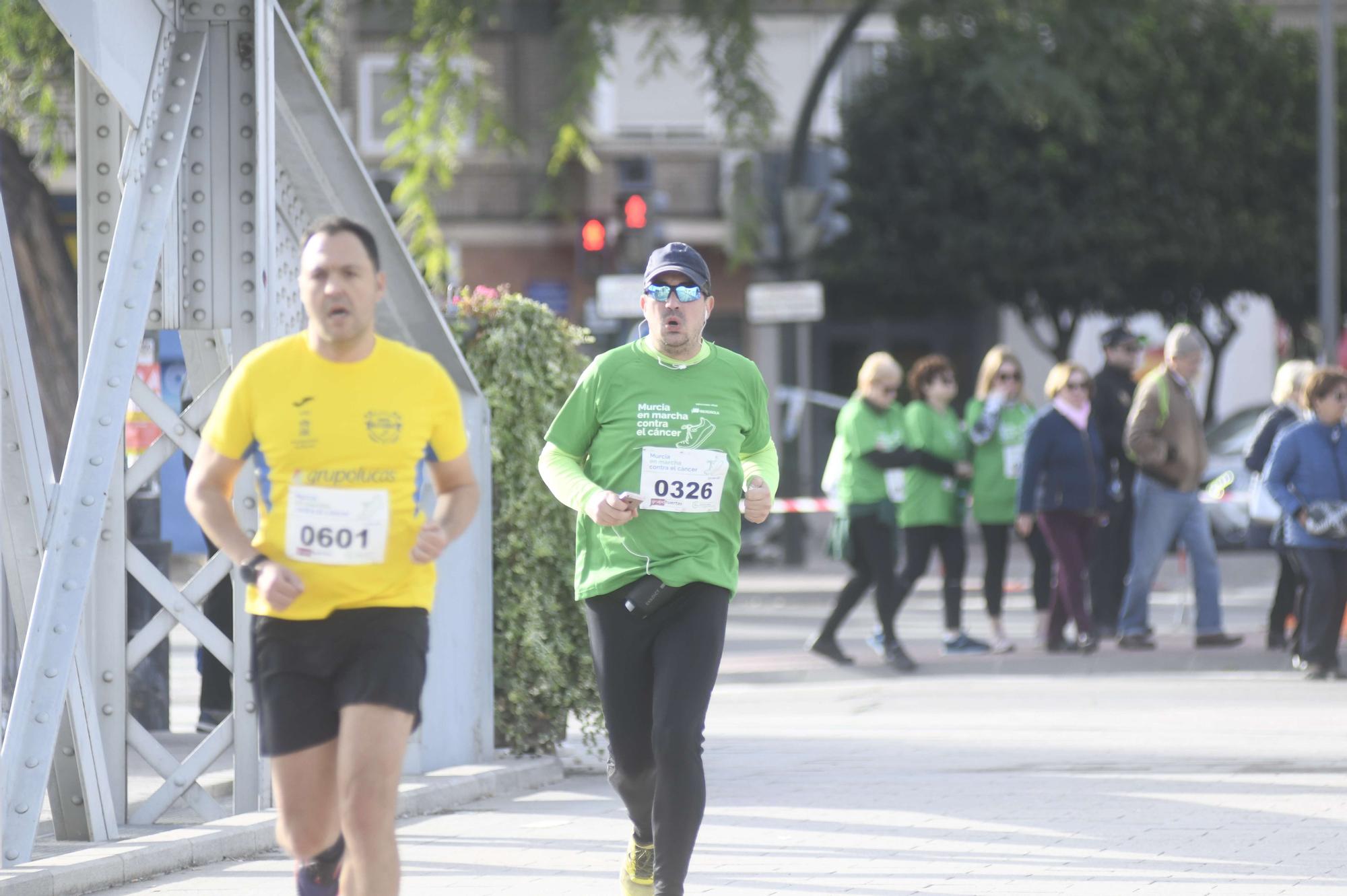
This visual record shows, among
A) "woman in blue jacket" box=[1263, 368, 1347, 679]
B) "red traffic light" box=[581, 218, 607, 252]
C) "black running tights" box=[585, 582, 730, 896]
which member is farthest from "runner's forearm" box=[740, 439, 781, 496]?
"red traffic light" box=[581, 218, 607, 252]

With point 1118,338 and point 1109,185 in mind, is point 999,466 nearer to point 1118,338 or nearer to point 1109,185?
point 1118,338

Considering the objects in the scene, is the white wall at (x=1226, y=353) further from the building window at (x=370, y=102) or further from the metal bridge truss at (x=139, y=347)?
the metal bridge truss at (x=139, y=347)

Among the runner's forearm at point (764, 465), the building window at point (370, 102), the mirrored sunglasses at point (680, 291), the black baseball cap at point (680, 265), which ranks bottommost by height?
the runner's forearm at point (764, 465)

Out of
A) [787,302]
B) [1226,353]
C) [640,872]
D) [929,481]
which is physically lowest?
[640,872]

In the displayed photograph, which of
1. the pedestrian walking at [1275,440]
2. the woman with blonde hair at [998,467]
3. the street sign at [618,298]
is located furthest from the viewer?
the street sign at [618,298]

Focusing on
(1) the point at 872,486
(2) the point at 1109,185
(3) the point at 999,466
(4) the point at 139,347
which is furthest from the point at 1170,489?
(2) the point at 1109,185

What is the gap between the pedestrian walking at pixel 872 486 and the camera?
12.2 m

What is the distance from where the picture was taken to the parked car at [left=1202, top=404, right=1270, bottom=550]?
2245 cm

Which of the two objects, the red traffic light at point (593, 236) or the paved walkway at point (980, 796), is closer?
the paved walkway at point (980, 796)

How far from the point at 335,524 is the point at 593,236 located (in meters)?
15.8

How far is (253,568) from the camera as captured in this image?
177 inches

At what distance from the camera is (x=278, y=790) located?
15.0ft

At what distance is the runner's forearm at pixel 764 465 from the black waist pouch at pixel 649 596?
42 cm

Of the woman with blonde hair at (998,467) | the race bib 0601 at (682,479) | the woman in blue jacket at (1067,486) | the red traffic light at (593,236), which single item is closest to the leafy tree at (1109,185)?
the red traffic light at (593,236)
